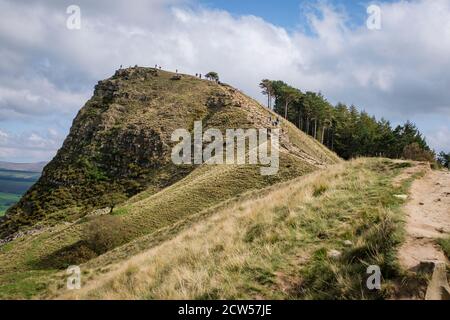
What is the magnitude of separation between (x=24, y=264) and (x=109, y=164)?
52.4m

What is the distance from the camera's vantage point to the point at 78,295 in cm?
1402

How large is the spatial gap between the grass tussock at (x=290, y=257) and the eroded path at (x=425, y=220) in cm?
38

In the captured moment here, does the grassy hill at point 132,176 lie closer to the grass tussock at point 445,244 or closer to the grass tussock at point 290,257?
the grass tussock at point 290,257

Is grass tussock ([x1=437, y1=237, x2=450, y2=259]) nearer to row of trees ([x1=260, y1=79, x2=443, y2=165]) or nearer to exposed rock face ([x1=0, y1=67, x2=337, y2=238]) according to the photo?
exposed rock face ([x1=0, y1=67, x2=337, y2=238])

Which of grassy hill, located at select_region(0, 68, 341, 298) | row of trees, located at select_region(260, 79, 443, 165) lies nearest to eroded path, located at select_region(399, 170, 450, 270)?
grassy hill, located at select_region(0, 68, 341, 298)

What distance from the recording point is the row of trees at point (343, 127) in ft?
283

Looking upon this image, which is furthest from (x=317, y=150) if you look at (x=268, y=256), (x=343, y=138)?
(x=268, y=256)

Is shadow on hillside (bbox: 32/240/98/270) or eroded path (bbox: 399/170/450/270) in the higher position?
eroded path (bbox: 399/170/450/270)

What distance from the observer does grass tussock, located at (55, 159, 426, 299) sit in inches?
411

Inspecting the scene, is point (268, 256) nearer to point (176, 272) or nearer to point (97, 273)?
point (176, 272)
